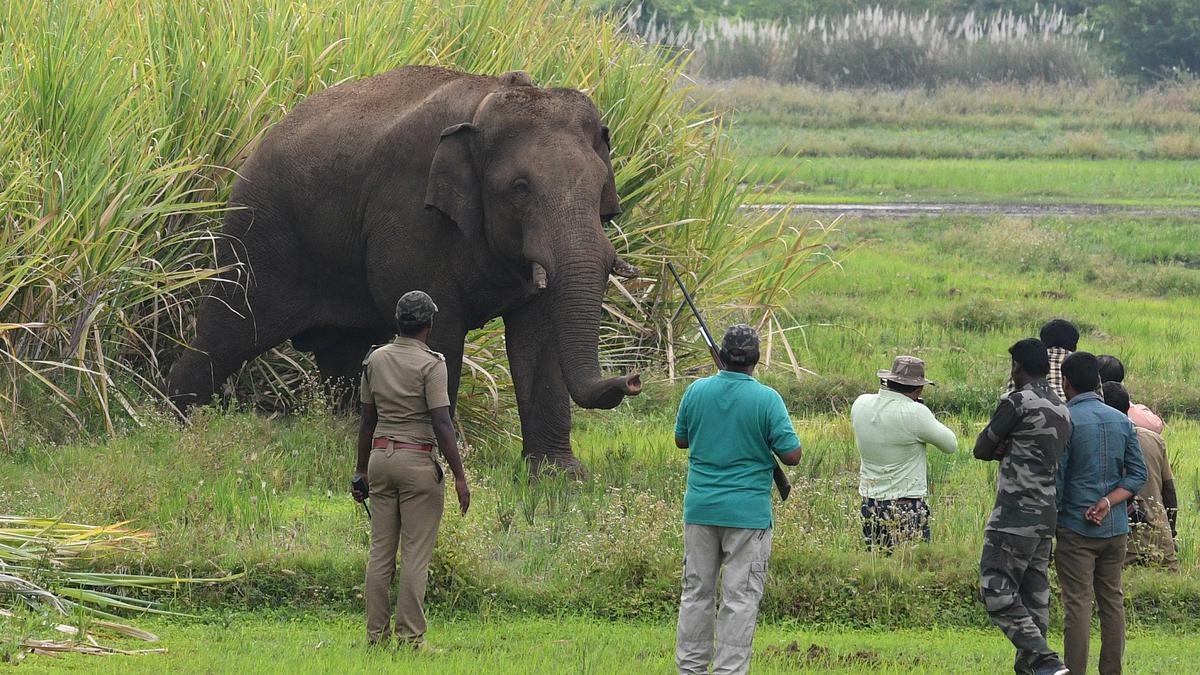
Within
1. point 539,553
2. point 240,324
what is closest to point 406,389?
point 539,553

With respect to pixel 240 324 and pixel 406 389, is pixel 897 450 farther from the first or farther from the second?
pixel 240 324

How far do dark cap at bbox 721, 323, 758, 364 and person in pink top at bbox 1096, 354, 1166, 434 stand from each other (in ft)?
7.48

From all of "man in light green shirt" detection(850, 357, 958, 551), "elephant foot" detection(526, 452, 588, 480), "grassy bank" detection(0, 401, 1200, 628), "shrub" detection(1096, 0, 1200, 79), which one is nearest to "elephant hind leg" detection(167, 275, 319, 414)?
"grassy bank" detection(0, 401, 1200, 628)

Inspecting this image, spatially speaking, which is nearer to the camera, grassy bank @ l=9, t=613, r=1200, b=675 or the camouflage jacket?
grassy bank @ l=9, t=613, r=1200, b=675

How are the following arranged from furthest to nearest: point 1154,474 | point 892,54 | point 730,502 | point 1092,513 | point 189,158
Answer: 1. point 892,54
2. point 189,158
3. point 1154,474
4. point 1092,513
5. point 730,502

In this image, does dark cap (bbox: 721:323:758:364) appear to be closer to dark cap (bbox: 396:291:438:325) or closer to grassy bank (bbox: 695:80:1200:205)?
dark cap (bbox: 396:291:438:325)

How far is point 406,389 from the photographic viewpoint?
26.2 feet

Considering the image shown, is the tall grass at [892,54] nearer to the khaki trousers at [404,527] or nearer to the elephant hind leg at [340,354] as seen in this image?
the elephant hind leg at [340,354]

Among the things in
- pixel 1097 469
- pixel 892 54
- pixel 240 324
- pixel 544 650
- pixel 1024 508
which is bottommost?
pixel 544 650

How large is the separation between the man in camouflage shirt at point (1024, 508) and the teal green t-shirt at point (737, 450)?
3.07 ft

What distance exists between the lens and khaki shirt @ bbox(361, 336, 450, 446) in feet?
26.2

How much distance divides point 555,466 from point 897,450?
2409 millimetres

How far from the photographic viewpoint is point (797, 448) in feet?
25.5

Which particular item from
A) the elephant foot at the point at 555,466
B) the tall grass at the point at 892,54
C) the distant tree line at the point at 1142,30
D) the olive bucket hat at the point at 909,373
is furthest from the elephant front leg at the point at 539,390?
the tall grass at the point at 892,54
